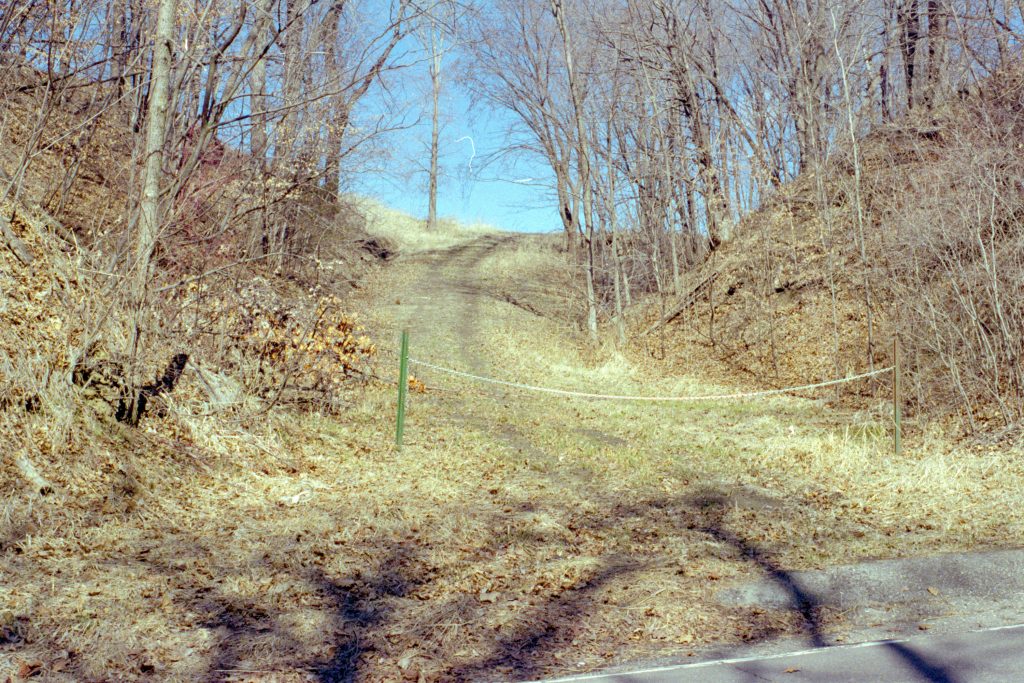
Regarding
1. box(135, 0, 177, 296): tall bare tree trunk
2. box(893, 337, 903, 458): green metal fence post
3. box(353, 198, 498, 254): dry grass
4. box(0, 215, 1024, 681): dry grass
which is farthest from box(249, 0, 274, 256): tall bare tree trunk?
box(353, 198, 498, 254): dry grass

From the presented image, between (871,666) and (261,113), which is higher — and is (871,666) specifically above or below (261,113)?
below

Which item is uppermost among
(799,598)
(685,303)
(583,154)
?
(583,154)

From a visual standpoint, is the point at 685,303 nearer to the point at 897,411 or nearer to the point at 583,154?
the point at 583,154

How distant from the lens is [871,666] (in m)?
4.65

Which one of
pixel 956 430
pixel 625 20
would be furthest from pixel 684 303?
pixel 956 430

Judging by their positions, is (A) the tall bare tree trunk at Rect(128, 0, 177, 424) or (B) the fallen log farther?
(B) the fallen log

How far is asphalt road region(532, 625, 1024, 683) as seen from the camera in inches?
177

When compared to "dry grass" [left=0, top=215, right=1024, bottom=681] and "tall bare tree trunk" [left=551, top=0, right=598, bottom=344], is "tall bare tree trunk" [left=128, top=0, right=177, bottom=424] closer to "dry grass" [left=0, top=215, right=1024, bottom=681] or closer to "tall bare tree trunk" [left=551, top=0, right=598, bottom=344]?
"dry grass" [left=0, top=215, right=1024, bottom=681]

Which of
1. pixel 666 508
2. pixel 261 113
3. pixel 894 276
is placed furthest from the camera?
pixel 894 276

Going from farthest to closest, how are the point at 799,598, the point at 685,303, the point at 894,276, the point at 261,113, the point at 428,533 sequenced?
1. the point at 685,303
2. the point at 894,276
3. the point at 261,113
4. the point at 428,533
5. the point at 799,598

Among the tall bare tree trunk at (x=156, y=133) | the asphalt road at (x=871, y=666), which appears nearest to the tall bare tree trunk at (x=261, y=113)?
the tall bare tree trunk at (x=156, y=133)

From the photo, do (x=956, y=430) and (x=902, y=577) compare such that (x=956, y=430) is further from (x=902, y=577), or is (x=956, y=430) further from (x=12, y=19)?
(x=12, y=19)

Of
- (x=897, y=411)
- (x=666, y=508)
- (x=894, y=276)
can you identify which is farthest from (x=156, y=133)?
(x=894, y=276)

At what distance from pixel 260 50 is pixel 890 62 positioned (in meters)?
19.9
